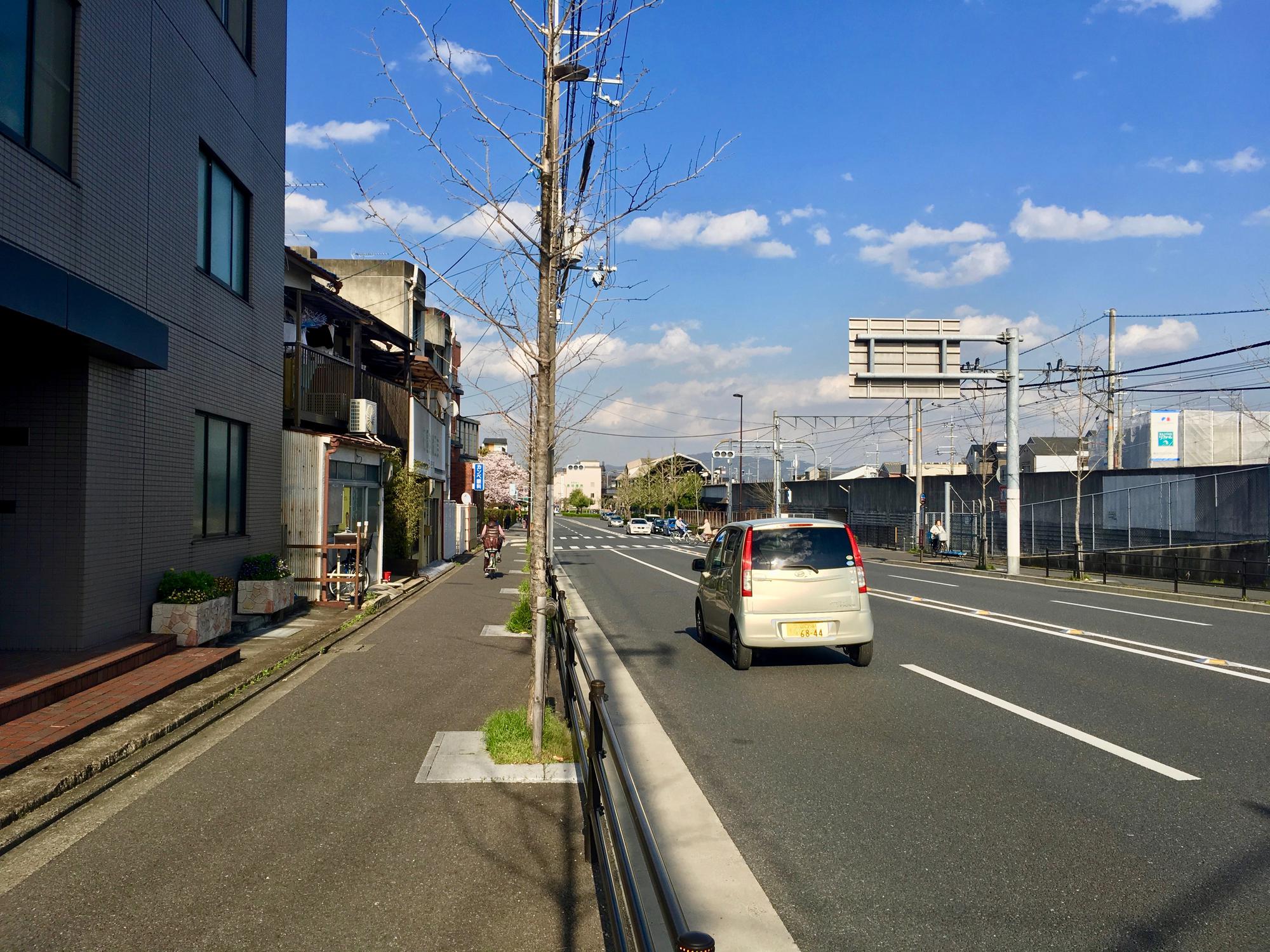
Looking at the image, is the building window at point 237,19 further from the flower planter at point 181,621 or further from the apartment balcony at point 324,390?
the flower planter at point 181,621

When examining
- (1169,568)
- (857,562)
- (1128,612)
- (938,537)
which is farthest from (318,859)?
(938,537)

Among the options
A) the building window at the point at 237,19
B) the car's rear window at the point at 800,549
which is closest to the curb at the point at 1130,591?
the car's rear window at the point at 800,549

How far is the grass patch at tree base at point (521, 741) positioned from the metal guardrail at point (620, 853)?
266 mm

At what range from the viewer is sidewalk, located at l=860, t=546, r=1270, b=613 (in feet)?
64.0

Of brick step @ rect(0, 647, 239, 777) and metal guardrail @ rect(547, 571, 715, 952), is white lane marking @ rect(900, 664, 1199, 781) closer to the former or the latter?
metal guardrail @ rect(547, 571, 715, 952)

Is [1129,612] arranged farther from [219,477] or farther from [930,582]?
[219,477]

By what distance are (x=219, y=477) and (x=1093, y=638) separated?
12.7 metres

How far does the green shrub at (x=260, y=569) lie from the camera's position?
1312 cm

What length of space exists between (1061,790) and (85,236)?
9.64 m

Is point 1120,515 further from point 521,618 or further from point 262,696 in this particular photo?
point 262,696

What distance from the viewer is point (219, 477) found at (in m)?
12.7

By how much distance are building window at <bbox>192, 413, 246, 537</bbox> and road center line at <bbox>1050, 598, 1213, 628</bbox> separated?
15.2m

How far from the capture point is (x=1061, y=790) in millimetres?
5855

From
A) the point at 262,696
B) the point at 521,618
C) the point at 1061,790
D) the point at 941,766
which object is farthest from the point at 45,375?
the point at 1061,790
